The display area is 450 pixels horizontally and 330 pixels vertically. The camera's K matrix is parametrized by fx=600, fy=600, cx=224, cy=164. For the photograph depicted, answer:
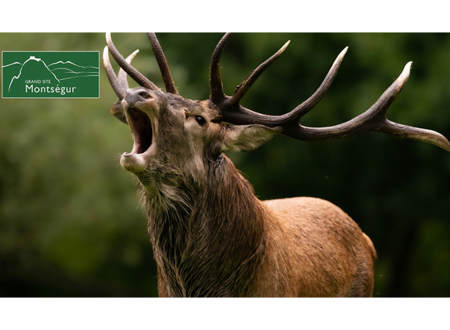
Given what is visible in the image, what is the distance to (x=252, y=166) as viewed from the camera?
11.8 meters

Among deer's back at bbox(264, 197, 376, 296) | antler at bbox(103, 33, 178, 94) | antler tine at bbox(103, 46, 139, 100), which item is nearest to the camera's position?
antler at bbox(103, 33, 178, 94)

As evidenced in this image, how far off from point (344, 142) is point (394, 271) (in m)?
2.65

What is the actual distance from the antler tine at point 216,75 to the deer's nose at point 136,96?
68cm

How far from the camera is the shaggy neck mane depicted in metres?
4.23

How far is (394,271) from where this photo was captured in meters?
11.4

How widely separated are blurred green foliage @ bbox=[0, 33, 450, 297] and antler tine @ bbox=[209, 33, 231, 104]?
14.6 feet

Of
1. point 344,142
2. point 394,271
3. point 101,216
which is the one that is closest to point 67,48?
point 101,216

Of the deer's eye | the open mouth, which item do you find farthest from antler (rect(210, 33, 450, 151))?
the open mouth

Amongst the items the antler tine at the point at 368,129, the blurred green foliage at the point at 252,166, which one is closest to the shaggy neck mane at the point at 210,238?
the antler tine at the point at 368,129

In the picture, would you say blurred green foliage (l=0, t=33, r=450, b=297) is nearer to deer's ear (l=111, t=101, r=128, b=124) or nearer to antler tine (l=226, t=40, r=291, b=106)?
deer's ear (l=111, t=101, r=128, b=124)

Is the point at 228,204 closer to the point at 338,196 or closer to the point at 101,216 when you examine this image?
the point at 101,216

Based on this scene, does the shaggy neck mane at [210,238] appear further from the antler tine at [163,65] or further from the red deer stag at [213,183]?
the antler tine at [163,65]

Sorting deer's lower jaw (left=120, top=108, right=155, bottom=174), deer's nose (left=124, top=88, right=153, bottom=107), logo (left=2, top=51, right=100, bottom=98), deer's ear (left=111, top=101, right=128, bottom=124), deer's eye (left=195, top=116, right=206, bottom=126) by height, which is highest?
logo (left=2, top=51, right=100, bottom=98)

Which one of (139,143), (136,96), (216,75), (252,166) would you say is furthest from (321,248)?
(252,166)
